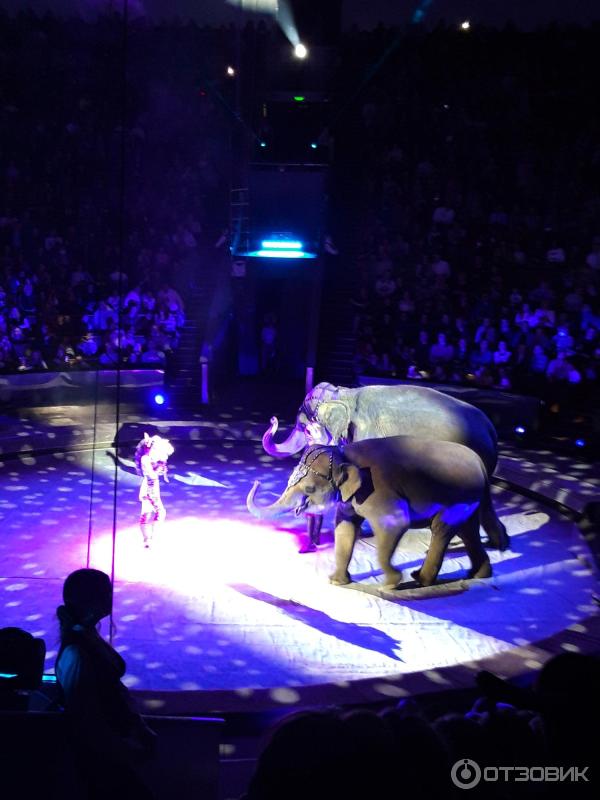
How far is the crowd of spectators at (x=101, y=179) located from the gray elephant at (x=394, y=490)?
9817 millimetres

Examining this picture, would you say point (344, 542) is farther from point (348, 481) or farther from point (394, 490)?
point (394, 490)

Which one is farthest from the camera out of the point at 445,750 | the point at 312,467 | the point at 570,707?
the point at 312,467

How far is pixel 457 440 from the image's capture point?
9.46 meters

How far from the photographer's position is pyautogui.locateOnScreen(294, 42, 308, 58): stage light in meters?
A: 18.5

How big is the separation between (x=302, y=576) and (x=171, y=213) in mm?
14855

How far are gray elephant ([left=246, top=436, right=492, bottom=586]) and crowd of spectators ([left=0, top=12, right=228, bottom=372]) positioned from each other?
9.82 meters

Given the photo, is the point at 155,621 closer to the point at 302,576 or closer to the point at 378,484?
the point at 302,576

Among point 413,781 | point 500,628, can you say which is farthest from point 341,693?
point 413,781

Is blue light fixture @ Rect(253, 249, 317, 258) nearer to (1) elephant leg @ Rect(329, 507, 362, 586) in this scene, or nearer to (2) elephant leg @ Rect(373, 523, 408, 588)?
(1) elephant leg @ Rect(329, 507, 362, 586)

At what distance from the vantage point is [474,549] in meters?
8.72

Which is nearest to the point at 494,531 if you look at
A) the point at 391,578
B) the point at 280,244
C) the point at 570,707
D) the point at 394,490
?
the point at 391,578

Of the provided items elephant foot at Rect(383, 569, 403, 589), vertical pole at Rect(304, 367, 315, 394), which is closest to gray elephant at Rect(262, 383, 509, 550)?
elephant foot at Rect(383, 569, 403, 589)

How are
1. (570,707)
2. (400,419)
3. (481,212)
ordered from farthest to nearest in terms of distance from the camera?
1. (481,212)
2. (400,419)
3. (570,707)

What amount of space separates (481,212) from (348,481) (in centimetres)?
1334
